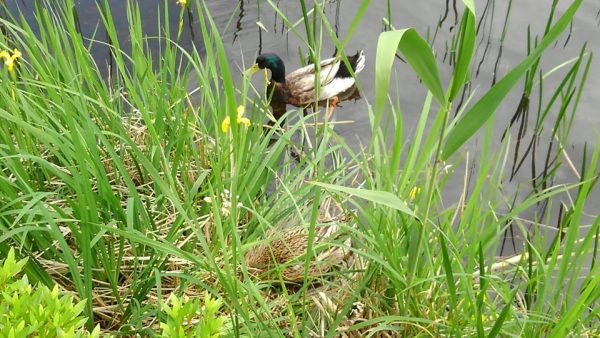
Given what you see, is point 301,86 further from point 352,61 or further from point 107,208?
point 107,208

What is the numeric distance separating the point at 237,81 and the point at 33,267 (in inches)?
98.2

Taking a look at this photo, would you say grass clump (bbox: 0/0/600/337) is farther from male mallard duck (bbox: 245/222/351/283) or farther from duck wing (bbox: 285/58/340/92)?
duck wing (bbox: 285/58/340/92)

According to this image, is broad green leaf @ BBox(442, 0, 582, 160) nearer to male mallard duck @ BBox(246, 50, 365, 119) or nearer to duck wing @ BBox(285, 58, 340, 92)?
male mallard duck @ BBox(246, 50, 365, 119)

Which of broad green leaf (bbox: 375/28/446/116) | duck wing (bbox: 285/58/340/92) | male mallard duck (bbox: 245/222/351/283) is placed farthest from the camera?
duck wing (bbox: 285/58/340/92)

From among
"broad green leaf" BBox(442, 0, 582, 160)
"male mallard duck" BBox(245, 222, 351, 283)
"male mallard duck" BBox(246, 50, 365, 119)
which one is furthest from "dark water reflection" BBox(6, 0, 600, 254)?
"broad green leaf" BBox(442, 0, 582, 160)

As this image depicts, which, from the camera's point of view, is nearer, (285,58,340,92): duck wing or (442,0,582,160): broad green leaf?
(442,0,582,160): broad green leaf

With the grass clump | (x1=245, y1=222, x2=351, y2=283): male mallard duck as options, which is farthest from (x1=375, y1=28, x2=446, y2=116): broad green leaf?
(x1=245, y1=222, x2=351, y2=283): male mallard duck

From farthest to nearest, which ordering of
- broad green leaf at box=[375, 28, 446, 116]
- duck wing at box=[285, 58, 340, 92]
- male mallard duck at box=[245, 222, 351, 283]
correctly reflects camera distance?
duck wing at box=[285, 58, 340, 92], male mallard duck at box=[245, 222, 351, 283], broad green leaf at box=[375, 28, 446, 116]

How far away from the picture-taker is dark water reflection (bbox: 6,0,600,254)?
Result: 360 cm

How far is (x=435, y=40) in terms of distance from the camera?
4.27 metres

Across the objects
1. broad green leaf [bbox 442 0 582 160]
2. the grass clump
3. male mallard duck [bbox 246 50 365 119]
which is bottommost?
male mallard duck [bbox 246 50 365 119]

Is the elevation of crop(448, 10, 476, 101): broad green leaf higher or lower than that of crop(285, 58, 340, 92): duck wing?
higher

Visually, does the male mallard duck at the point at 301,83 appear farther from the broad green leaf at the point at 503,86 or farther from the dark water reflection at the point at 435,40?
the broad green leaf at the point at 503,86

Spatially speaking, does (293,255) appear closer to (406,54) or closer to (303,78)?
(406,54)
